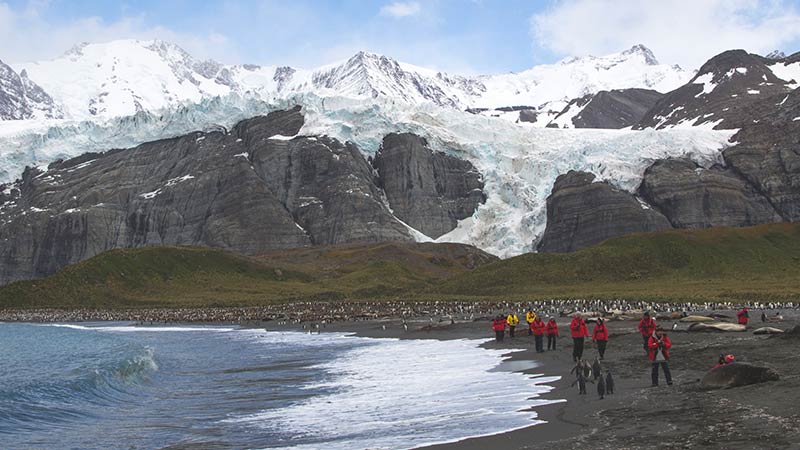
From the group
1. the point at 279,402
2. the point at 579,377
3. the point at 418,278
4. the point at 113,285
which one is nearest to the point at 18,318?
the point at 113,285

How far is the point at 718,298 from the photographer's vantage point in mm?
Result: 70938

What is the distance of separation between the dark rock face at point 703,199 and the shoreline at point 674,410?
141m

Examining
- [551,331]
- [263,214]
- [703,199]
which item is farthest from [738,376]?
[263,214]

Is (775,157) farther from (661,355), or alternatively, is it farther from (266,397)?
(266,397)

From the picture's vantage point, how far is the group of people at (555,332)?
27.9m

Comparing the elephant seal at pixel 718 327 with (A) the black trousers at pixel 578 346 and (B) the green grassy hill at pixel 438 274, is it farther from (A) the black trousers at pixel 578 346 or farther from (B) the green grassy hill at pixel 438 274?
(B) the green grassy hill at pixel 438 274

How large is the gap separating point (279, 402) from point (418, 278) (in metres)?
109

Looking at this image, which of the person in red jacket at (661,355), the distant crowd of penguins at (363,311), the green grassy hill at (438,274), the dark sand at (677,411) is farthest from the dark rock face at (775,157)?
the person in red jacket at (661,355)

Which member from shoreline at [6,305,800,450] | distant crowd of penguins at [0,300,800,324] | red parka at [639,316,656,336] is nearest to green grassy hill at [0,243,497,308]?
distant crowd of penguins at [0,300,800,324]

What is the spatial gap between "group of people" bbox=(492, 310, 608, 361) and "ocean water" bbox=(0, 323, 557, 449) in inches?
72.8

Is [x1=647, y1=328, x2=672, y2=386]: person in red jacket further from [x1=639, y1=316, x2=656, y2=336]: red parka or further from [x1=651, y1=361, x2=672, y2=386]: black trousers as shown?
[x1=639, y1=316, x2=656, y2=336]: red parka

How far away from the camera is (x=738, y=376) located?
19.1 meters

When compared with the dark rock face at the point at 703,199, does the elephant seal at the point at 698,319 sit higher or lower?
lower

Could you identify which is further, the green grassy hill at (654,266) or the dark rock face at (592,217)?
the dark rock face at (592,217)
